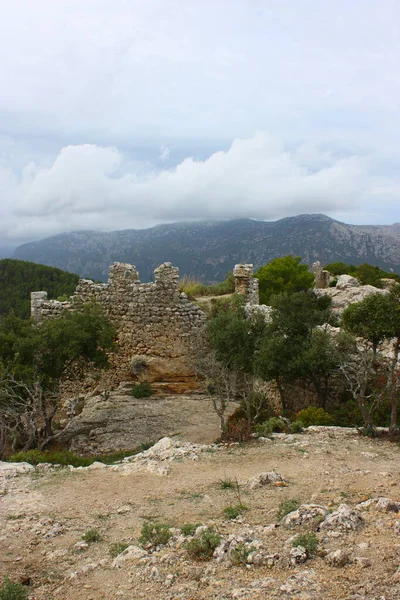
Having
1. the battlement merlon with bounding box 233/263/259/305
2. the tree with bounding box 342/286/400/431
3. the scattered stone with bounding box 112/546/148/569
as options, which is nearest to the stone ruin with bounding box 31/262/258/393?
the battlement merlon with bounding box 233/263/259/305

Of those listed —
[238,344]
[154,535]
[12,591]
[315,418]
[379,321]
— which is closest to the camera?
[12,591]

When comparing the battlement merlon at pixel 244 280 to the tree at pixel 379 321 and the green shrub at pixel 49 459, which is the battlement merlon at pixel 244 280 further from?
the green shrub at pixel 49 459

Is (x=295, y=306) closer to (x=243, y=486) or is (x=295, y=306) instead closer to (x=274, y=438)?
(x=274, y=438)

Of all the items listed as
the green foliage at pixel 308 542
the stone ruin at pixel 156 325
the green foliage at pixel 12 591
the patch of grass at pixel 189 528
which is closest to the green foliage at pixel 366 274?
the stone ruin at pixel 156 325

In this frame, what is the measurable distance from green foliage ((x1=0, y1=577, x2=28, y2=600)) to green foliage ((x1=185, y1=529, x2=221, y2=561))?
178 cm

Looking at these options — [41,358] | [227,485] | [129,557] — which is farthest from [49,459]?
[129,557]

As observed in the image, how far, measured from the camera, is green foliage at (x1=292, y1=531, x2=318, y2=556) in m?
5.28

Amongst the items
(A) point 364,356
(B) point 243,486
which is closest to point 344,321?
(A) point 364,356

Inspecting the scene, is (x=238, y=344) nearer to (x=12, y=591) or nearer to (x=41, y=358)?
(x=41, y=358)

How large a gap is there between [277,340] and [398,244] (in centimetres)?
10564

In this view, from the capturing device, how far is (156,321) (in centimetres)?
1789

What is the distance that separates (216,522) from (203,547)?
1.00m

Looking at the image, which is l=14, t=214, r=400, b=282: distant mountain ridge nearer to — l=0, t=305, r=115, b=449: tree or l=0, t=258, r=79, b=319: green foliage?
l=0, t=258, r=79, b=319: green foliage

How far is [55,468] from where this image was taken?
9.54 metres
